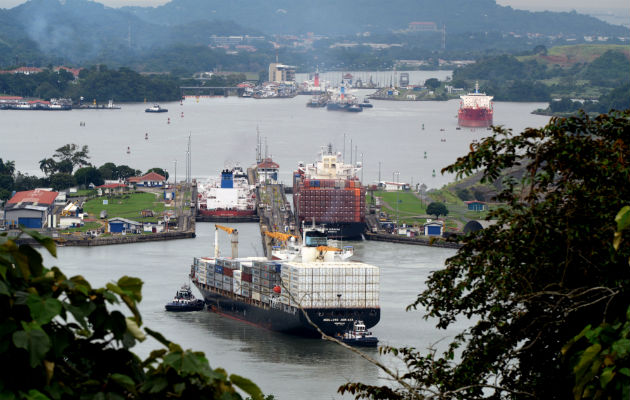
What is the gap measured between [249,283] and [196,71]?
228 ft

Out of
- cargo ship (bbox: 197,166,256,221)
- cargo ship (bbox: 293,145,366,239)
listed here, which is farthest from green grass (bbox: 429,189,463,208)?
cargo ship (bbox: 197,166,256,221)

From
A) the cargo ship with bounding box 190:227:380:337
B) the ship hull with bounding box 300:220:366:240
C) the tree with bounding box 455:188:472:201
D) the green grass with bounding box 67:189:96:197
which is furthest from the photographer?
the tree with bounding box 455:188:472:201

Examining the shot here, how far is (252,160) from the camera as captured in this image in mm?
37531

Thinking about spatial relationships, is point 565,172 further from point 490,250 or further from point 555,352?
point 555,352

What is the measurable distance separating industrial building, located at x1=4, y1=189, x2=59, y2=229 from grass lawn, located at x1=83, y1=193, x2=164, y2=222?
89 cm

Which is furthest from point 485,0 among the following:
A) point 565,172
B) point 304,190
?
point 565,172

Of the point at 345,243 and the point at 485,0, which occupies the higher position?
the point at 485,0

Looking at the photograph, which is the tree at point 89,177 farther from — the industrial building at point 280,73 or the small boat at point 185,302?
the industrial building at point 280,73

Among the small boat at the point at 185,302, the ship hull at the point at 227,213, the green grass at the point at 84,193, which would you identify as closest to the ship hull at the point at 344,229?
the ship hull at the point at 227,213

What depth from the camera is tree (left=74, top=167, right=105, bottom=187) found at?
30.0 m

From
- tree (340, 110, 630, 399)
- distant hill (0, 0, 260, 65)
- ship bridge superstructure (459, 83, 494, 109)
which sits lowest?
tree (340, 110, 630, 399)

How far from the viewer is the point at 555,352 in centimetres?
408

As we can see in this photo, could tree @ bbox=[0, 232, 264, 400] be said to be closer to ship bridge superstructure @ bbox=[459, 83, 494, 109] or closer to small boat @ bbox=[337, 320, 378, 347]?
small boat @ bbox=[337, 320, 378, 347]

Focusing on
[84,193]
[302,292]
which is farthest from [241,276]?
[84,193]
